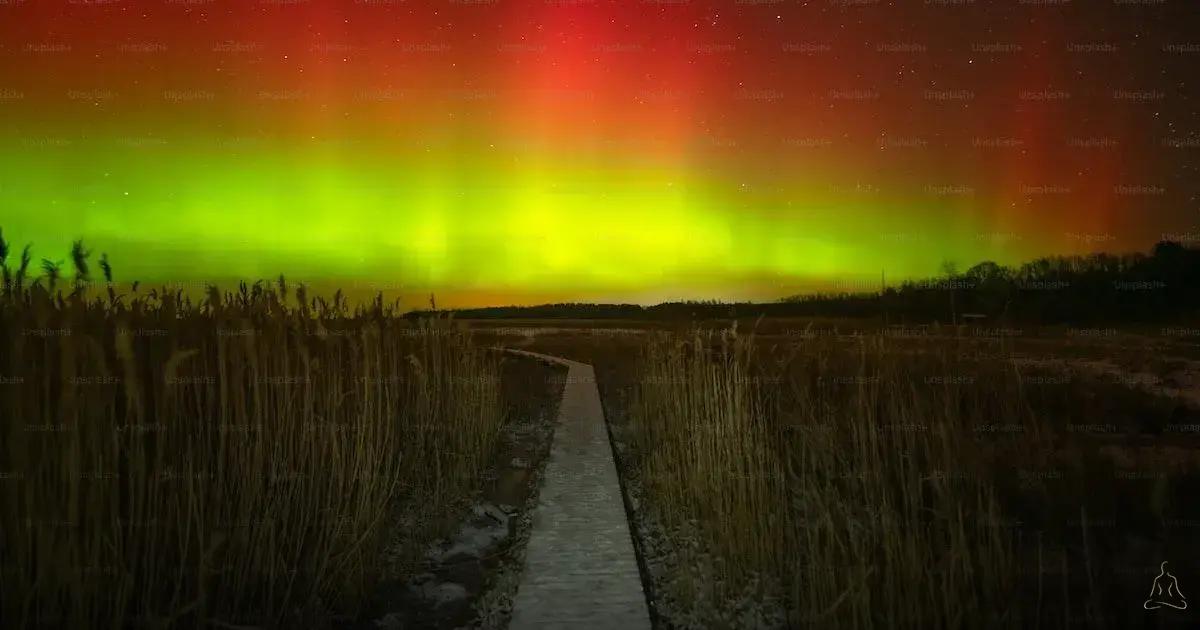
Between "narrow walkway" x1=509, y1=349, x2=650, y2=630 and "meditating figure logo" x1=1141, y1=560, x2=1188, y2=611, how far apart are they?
2386 millimetres

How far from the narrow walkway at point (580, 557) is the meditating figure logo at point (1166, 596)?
2386 millimetres

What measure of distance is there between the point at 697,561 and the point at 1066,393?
8.77 metres

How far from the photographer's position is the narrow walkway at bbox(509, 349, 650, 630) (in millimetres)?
3416

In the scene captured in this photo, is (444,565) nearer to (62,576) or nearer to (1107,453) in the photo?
(62,576)

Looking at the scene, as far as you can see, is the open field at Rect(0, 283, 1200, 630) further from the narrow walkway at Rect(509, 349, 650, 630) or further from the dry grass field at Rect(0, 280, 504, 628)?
the narrow walkway at Rect(509, 349, 650, 630)

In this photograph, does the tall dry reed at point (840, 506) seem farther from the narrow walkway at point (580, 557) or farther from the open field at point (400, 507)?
the narrow walkway at point (580, 557)

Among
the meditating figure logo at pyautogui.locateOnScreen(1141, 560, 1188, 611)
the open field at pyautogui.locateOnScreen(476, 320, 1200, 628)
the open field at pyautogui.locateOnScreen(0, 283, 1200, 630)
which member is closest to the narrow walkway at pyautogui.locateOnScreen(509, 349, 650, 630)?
the open field at pyautogui.locateOnScreen(0, 283, 1200, 630)

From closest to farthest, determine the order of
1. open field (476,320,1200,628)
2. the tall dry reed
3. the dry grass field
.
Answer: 1. the dry grass field
2. the tall dry reed
3. open field (476,320,1200,628)

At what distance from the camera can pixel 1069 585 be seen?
13.1 ft

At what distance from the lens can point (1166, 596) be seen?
349cm

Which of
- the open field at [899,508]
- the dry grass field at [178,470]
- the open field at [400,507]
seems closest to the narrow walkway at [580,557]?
the open field at [400,507]

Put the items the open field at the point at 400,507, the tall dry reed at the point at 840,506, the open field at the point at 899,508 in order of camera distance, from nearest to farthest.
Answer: the open field at the point at 400,507, the tall dry reed at the point at 840,506, the open field at the point at 899,508

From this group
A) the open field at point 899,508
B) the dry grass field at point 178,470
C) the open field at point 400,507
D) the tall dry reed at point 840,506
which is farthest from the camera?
the open field at point 899,508

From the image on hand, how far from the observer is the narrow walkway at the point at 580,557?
3.42m
